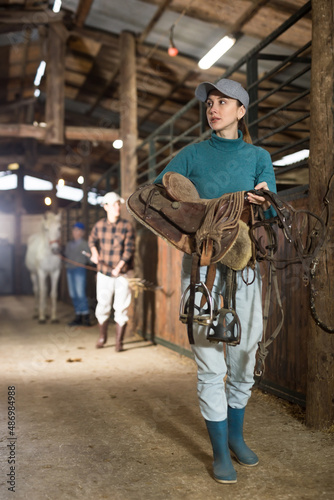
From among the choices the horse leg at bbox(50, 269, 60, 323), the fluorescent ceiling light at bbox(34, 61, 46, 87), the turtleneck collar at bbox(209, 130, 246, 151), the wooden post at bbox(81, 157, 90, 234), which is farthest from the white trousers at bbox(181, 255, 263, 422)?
the fluorescent ceiling light at bbox(34, 61, 46, 87)

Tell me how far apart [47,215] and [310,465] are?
721 centimetres

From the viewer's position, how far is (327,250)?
2885 mm

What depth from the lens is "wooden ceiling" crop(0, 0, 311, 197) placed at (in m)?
6.19

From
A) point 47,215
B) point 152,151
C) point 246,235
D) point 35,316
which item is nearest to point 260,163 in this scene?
point 246,235


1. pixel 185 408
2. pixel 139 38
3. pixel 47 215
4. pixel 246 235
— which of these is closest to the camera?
pixel 246 235

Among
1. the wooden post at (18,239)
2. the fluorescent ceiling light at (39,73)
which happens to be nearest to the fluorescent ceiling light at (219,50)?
the fluorescent ceiling light at (39,73)

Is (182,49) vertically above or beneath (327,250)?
above

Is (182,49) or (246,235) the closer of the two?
(246,235)

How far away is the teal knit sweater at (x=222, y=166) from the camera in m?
2.29

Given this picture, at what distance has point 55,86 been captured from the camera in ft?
27.0

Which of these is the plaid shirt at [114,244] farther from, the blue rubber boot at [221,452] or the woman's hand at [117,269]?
the blue rubber boot at [221,452]

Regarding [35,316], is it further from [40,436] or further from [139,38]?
[40,436]

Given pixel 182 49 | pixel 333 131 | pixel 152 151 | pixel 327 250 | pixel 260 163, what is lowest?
pixel 327 250

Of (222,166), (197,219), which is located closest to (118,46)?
(222,166)
